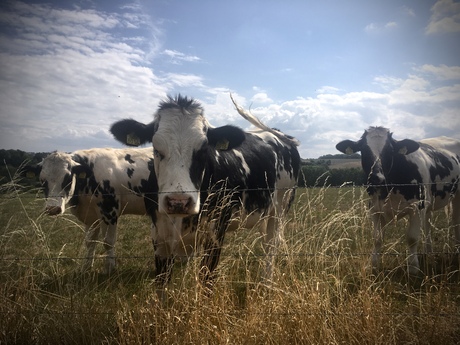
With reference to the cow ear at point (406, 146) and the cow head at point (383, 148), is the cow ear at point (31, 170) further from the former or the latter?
the cow ear at point (406, 146)

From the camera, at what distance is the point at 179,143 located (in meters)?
3.61

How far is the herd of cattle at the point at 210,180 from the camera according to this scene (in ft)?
11.9

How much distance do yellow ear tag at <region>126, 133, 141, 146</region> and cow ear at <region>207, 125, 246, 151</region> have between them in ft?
2.70

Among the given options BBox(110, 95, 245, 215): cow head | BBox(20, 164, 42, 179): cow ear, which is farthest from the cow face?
BBox(110, 95, 245, 215): cow head

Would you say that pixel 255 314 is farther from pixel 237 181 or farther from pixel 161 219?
pixel 237 181

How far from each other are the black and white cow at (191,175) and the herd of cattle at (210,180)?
11 mm

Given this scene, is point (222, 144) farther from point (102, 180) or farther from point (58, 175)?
point (102, 180)

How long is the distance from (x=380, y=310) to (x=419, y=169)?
464 centimetres

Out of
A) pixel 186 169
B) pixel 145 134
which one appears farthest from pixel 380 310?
pixel 145 134

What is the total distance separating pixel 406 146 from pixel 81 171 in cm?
638

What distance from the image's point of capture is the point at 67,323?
3.34 metres

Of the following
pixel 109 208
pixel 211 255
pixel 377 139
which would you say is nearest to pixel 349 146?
pixel 377 139

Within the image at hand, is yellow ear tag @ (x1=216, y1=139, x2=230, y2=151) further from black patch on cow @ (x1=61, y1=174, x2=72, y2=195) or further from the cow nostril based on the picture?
black patch on cow @ (x1=61, y1=174, x2=72, y2=195)


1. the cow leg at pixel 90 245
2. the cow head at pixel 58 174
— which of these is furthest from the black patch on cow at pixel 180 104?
the cow head at pixel 58 174
